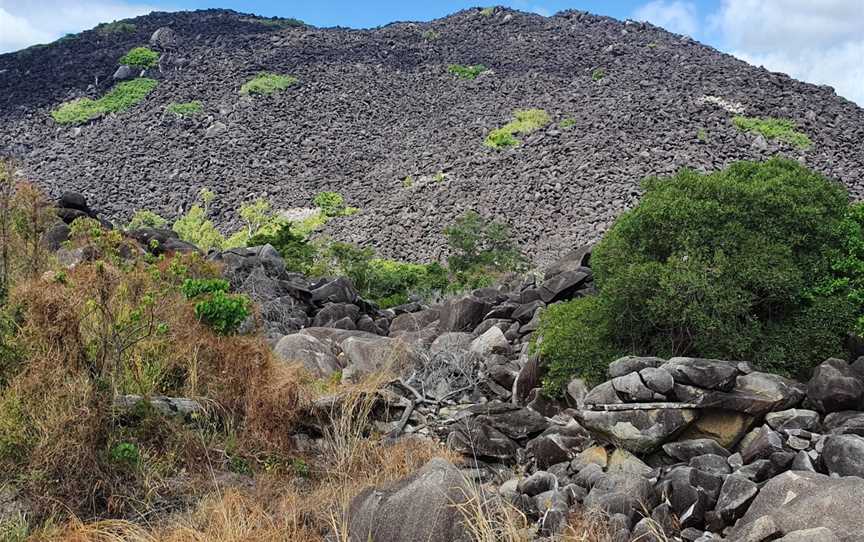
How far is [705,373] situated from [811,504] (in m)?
1.75

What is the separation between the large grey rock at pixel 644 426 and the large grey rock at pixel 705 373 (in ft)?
0.76

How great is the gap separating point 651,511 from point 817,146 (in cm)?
2333

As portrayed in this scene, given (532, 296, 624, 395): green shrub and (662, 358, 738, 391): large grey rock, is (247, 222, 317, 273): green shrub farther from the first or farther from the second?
(662, 358, 738, 391): large grey rock

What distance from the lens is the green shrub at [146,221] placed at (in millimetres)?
26703

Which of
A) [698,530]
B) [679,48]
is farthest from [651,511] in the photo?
[679,48]

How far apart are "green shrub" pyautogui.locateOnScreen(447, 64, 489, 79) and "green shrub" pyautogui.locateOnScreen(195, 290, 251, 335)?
3113 centimetres

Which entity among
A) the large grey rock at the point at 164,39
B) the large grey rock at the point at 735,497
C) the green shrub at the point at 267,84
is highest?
the large grey rock at the point at 164,39

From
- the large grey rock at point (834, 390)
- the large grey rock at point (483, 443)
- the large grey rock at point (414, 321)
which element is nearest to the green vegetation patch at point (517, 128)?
the large grey rock at point (414, 321)

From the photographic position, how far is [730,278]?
677 cm

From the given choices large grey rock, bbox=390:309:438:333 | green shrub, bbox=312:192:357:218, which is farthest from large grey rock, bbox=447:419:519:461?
green shrub, bbox=312:192:357:218

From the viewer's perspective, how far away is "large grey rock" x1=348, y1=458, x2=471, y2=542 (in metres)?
4.61

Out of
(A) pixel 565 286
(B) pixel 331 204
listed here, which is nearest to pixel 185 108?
(B) pixel 331 204

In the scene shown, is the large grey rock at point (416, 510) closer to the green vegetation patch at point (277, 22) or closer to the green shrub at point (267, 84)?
the green shrub at point (267, 84)

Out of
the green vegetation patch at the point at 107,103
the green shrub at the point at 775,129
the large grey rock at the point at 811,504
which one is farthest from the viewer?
the green vegetation patch at the point at 107,103
